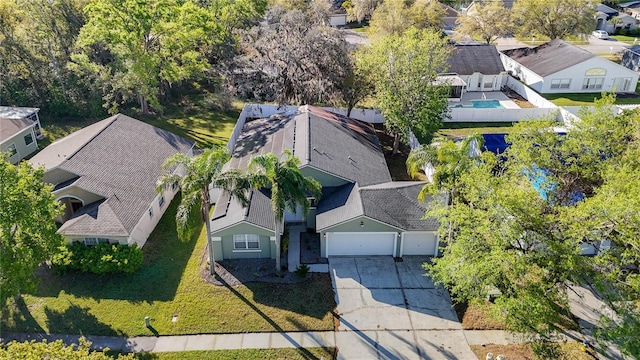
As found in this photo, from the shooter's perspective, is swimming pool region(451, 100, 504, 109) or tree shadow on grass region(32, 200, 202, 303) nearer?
tree shadow on grass region(32, 200, 202, 303)

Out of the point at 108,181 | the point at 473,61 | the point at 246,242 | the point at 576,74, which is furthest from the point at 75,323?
the point at 576,74

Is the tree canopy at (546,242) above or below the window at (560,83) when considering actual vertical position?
above

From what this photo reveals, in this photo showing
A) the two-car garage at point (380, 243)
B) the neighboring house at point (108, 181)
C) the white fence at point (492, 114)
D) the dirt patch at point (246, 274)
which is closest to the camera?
the dirt patch at point (246, 274)

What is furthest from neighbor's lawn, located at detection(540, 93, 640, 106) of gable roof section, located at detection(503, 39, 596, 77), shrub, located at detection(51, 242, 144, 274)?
shrub, located at detection(51, 242, 144, 274)

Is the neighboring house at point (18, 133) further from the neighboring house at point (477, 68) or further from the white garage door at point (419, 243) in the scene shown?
the neighboring house at point (477, 68)

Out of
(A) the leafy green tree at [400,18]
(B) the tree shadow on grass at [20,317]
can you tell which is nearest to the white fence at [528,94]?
(A) the leafy green tree at [400,18]

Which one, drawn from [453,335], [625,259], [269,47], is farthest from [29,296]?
[269,47]

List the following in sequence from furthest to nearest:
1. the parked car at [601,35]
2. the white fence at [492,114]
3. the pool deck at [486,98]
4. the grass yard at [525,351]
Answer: the parked car at [601,35]
the pool deck at [486,98]
the white fence at [492,114]
the grass yard at [525,351]

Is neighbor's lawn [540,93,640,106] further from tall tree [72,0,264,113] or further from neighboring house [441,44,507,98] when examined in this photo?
tall tree [72,0,264,113]
